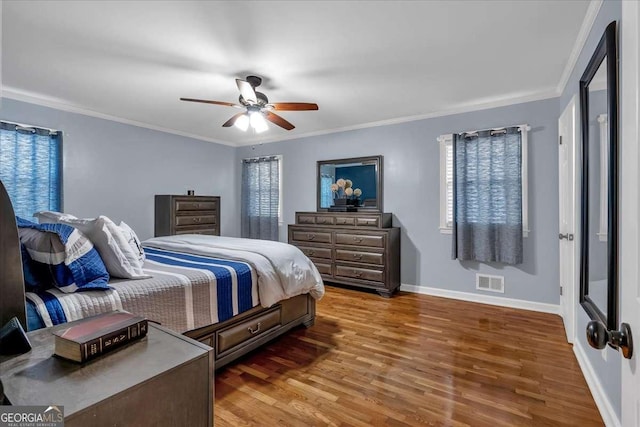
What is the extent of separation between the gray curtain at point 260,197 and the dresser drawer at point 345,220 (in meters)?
1.47

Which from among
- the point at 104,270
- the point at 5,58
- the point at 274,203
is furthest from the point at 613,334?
the point at 274,203

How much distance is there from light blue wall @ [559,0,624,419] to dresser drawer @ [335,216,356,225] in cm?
253

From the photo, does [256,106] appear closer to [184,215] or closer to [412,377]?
[184,215]

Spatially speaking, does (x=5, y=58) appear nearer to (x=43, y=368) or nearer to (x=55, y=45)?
(x=55, y=45)

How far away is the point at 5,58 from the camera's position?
8.60ft

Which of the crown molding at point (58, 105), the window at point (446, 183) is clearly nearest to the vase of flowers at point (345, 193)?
the window at point (446, 183)

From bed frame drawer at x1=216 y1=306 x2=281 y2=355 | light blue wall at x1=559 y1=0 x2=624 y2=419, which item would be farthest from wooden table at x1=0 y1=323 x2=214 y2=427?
light blue wall at x1=559 y1=0 x2=624 y2=419

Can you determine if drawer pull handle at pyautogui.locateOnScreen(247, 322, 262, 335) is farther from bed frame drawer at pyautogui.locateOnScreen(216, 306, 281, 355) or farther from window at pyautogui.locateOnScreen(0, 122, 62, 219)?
window at pyautogui.locateOnScreen(0, 122, 62, 219)

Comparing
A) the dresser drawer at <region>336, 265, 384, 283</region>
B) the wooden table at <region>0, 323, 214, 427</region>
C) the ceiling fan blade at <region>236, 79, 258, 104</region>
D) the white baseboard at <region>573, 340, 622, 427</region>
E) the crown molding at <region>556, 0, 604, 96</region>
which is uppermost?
the crown molding at <region>556, 0, 604, 96</region>

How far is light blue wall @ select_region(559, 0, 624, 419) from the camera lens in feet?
5.01

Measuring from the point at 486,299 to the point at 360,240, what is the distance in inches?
65.3

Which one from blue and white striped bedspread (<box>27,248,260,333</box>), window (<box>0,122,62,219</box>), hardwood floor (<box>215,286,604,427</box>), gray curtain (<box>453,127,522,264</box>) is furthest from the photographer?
gray curtain (<box>453,127,522,264</box>)

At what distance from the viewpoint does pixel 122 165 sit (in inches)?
172

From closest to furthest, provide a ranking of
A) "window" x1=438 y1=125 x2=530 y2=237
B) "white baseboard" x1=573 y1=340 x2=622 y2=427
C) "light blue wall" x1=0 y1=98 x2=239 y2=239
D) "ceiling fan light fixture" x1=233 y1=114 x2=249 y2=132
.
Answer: "white baseboard" x1=573 y1=340 x2=622 y2=427
"ceiling fan light fixture" x1=233 y1=114 x2=249 y2=132
"light blue wall" x1=0 y1=98 x2=239 y2=239
"window" x1=438 y1=125 x2=530 y2=237
